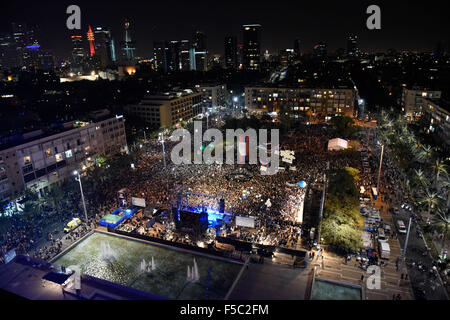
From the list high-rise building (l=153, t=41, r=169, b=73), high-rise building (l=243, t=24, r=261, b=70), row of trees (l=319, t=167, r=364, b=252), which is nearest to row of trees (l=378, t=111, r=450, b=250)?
row of trees (l=319, t=167, r=364, b=252)

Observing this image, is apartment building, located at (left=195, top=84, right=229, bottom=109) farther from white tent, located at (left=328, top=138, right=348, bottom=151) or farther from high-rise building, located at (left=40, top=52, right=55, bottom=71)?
high-rise building, located at (left=40, top=52, right=55, bottom=71)

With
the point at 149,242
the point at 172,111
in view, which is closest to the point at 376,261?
the point at 149,242

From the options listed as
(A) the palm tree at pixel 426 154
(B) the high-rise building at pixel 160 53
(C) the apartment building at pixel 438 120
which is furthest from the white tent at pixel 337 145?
(B) the high-rise building at pixel 160 53

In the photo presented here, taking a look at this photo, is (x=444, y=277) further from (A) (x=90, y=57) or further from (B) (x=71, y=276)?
(A) (x=90, y=57)

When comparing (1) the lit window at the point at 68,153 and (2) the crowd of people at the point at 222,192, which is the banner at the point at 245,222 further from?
(1) the lit window at the point at 68,153

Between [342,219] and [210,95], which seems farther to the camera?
[210,95]

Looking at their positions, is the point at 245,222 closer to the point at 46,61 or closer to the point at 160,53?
the point at 46,61

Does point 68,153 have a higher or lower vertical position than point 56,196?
higher

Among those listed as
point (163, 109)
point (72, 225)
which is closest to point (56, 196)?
point (72, 225)
